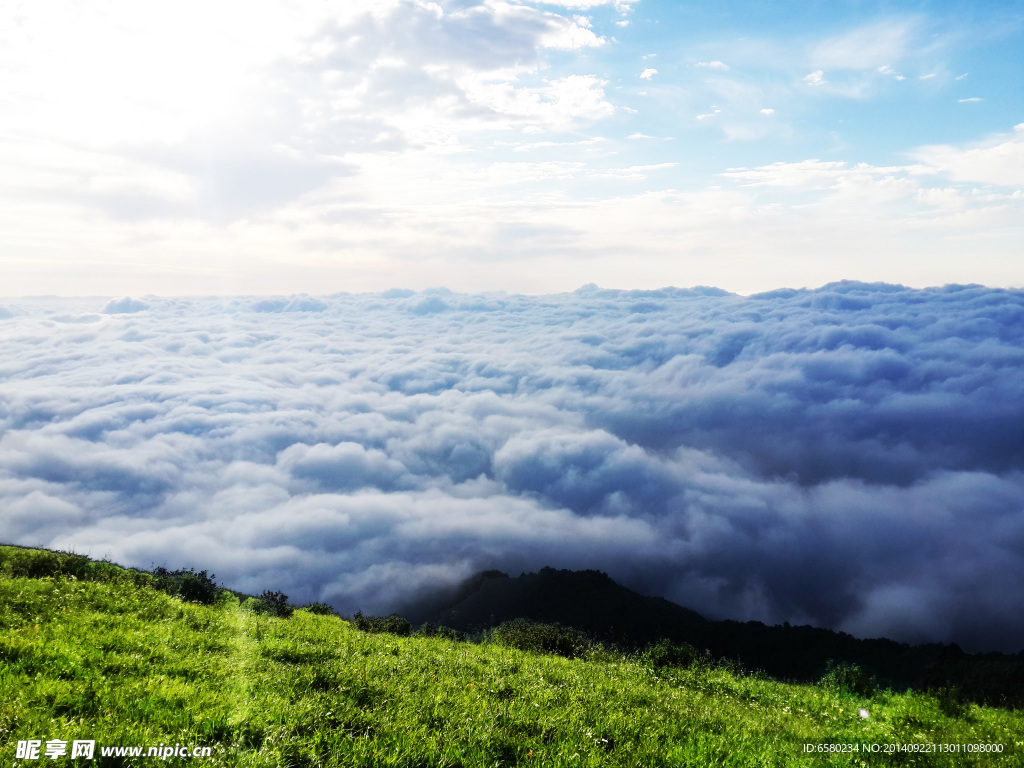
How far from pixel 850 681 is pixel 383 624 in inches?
590

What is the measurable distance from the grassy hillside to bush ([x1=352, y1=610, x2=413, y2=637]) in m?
4.47

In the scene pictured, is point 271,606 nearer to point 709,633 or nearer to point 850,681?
point 850,681

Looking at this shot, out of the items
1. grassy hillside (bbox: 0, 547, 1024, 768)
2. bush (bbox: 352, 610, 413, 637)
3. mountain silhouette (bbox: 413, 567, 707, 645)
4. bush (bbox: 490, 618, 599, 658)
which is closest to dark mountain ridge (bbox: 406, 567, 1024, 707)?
mountain silhouette (bbox: 413, 567, 707, 645)

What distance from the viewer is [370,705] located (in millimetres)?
7523

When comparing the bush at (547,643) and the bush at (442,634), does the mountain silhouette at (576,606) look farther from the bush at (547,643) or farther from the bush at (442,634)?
the bush at (547,643)

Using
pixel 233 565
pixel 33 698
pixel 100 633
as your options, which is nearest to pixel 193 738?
pixel 33 698

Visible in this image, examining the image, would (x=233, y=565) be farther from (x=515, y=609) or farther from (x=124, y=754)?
(x=124, y=754)

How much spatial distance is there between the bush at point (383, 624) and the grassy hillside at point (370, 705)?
4472mm

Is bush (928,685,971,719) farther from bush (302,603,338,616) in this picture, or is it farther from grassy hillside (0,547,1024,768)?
bush (302,603,338,616)

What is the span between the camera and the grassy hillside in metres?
5.96

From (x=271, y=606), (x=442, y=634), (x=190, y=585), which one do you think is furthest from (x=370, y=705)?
(x=190, y=585)

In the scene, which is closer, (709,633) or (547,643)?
(547,643)

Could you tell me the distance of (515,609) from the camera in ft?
422

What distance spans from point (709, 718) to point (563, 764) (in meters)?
4.00
